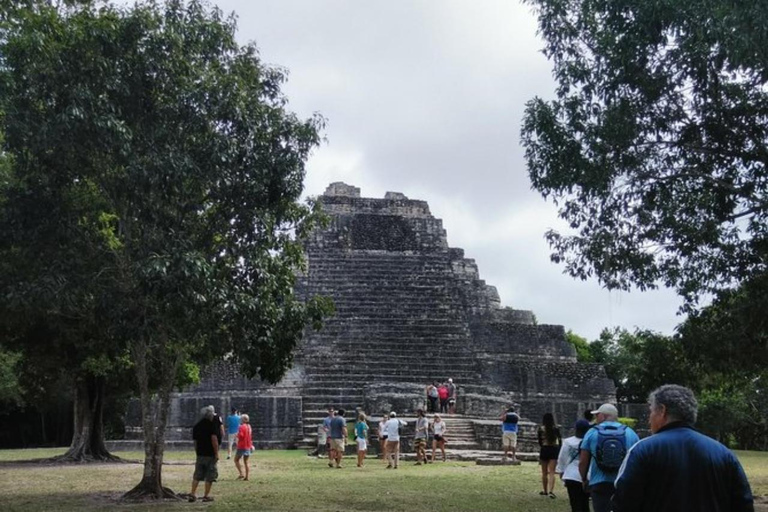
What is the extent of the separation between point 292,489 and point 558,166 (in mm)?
5628

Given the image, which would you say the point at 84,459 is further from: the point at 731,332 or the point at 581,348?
the point at 581,348

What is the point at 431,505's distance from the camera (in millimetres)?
11016

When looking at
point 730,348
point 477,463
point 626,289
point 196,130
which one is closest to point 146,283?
point 196,130

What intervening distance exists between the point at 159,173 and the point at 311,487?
5.07 metres

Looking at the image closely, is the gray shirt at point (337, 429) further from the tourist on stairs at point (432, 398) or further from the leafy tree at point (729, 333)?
the leafy tree at point (729, 333)

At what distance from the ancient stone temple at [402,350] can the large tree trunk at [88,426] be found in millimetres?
2221

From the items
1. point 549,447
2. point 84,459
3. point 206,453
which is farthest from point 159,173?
point 84,459

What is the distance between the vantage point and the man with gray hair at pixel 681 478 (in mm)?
3961

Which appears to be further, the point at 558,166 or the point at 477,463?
the point at 477,463

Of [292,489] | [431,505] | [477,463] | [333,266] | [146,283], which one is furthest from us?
[333,266]

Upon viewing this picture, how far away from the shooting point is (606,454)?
265 inches

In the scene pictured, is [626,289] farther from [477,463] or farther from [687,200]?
[477,463]

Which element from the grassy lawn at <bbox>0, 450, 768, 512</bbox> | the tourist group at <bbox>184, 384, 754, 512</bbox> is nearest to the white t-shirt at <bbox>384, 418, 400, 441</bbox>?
the grassy lawn at <bbox>0, 450, 768, 512</bbox>

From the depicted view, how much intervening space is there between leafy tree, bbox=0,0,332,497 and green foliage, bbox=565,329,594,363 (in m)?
35.9
